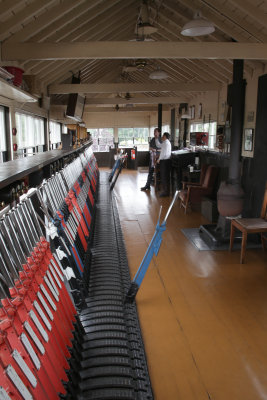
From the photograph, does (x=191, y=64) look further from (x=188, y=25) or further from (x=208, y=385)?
(x=208, y=385)

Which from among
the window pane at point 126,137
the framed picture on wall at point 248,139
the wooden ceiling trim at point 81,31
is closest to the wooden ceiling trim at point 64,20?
the wooden ceiling trim at point 81,31

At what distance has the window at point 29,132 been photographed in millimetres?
8922

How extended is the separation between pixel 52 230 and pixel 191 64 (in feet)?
29.3

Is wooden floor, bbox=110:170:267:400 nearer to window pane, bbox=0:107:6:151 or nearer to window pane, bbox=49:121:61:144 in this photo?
window pane, bbox=0:107:6:151

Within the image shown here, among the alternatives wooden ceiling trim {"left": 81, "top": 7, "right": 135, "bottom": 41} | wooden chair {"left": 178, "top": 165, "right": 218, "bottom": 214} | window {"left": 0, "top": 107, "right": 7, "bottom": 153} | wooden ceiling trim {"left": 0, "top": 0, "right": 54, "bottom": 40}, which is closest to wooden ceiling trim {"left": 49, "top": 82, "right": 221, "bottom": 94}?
wooden ceiling trim {"left": 81, "top": 7, "right": 135, "bottom": 41}

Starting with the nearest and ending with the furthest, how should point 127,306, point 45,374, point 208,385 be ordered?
point 45,374, point 208,385, point 127,306

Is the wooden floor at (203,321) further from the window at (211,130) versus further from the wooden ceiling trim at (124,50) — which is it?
the window at (211,130)

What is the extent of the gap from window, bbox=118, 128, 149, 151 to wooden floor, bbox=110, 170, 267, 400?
17156 mm

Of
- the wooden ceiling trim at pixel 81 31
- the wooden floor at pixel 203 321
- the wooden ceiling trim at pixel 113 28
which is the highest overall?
the wooden ceiling trim at pixel 113 28

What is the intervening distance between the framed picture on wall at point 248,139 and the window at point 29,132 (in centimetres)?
505

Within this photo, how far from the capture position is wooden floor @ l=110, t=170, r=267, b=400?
2.52 m

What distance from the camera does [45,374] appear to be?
1.45m

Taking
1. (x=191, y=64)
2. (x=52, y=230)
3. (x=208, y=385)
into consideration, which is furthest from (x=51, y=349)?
(x=191, y=64)

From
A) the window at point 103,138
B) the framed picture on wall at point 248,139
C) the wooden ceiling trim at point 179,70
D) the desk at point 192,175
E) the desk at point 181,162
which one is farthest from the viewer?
the window at point 103,138
